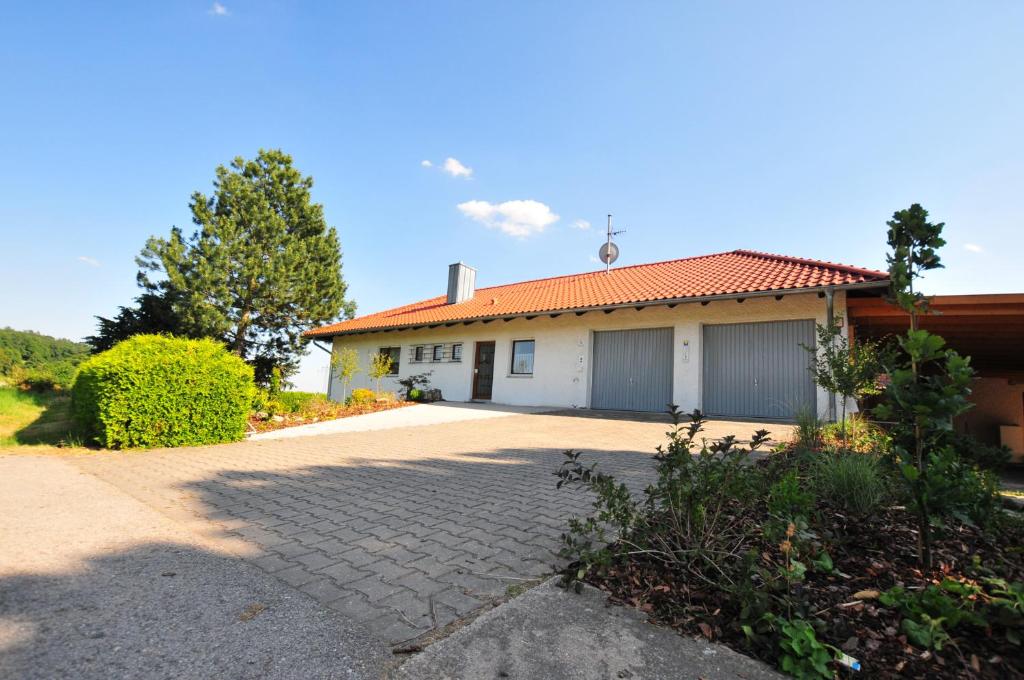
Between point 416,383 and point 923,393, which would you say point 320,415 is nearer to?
point 416,383

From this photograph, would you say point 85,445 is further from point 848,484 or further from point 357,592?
point 848,484

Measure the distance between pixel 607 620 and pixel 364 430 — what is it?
26.3ft

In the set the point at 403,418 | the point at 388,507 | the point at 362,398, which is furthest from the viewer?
the point at 362,398

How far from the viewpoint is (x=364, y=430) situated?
30.1 feet

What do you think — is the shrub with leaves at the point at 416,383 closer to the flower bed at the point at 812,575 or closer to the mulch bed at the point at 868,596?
the flower bed at the point at 812,575

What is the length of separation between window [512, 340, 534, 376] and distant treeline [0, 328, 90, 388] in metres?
17.8

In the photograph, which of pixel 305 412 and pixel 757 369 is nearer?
pixel 757 369

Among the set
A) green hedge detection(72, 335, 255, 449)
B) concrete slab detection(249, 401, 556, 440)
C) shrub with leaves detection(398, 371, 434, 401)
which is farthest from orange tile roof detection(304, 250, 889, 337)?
green hedge detection(72, 335, 255, 449)

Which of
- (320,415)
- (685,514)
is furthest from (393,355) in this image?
(685,514)

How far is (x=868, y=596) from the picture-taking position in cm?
209

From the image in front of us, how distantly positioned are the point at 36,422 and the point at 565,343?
1370 centimetres

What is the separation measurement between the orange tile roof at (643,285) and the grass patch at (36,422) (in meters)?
9.25

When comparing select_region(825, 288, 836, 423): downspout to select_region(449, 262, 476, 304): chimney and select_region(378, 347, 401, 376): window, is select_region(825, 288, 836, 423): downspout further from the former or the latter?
select_region(378, 347, 401, 376): window

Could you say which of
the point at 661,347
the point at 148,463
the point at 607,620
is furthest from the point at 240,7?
the point at 661,347
